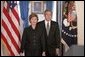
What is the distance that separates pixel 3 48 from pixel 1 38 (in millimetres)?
169

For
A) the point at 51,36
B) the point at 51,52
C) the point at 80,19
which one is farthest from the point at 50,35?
the point at 80,19

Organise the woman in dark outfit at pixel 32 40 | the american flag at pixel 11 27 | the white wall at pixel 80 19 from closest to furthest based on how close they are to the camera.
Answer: the woman in dark outfit at pixel 32 40 → the white wall at pixel 80 19 → the american flag at pixel 11 27

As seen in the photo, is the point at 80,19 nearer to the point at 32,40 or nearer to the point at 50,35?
the point at 50,35

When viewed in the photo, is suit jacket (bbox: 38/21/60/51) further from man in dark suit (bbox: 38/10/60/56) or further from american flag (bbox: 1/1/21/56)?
american flag (bbox: 1/1/21/56)

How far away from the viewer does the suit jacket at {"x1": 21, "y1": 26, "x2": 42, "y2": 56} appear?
3.45m

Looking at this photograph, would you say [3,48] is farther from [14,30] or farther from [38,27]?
[38,27]

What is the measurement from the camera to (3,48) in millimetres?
3904

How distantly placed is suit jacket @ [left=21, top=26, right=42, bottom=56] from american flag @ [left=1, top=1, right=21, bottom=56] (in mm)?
415

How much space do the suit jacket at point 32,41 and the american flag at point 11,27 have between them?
0.41 metres

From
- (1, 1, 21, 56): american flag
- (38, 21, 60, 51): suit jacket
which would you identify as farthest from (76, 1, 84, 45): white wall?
(1, 1, 21, 56): american flag

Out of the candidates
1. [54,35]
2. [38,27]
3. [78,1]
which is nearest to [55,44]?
[54,35]

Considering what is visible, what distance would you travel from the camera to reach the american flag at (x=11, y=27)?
3855 millimetres

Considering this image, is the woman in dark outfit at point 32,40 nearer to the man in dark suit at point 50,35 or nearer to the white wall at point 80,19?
the man in dark suit at point 50,35

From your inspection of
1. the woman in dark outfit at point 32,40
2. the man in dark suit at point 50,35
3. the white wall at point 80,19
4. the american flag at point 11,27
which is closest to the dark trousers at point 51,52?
the man in dark suit at point 50,35
